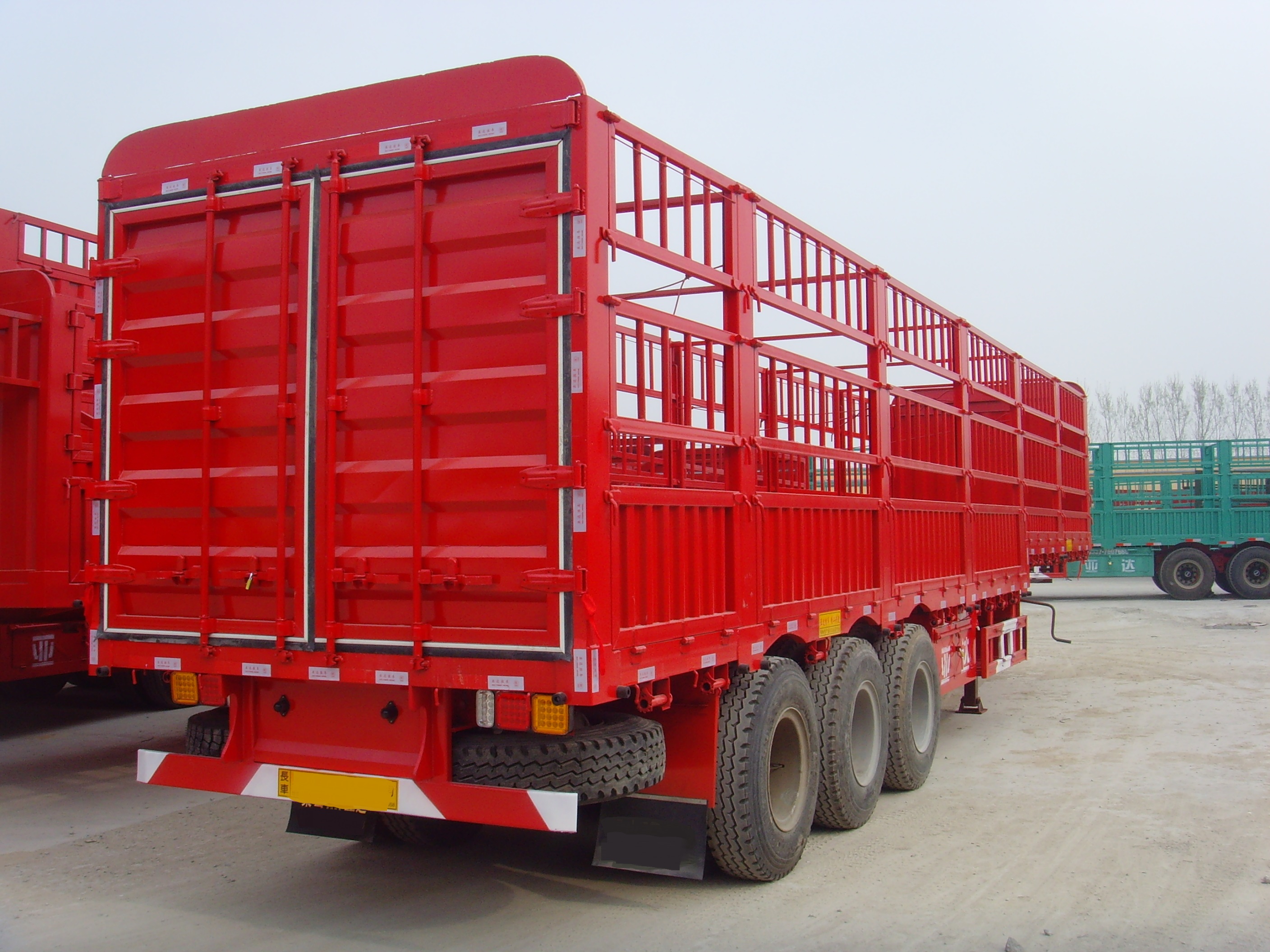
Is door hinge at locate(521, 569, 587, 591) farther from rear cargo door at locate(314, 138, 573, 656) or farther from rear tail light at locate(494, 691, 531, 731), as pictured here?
rear tail light at locate(494, 691, 531, 731)

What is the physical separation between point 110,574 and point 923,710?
5228mm

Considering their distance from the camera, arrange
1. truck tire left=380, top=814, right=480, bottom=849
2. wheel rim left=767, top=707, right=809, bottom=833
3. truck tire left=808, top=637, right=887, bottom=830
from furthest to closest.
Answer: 1. truck tire left=808, top=637, right=887, bottom=830
2. truck tire left=380, top=814, right=480, bottom=849
3. wheel rim left=767, top=707, right=809, bottom=833

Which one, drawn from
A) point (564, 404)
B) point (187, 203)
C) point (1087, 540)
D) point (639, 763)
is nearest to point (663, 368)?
point (564, 404)

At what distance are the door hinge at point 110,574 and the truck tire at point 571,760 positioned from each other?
1.76m

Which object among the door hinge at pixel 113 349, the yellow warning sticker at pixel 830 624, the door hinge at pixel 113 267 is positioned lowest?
the yellow warning sticker at pixel 830 624

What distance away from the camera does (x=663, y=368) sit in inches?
194

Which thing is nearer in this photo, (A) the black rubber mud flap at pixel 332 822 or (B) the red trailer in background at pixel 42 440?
(A) the black rubber mud flap at pixel 332 822

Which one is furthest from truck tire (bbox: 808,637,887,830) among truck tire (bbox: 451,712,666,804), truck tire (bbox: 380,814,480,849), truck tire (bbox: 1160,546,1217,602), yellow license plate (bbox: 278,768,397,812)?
truck tire (bbox: 1160,546,1217,602)

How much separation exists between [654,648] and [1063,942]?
2.05 meters

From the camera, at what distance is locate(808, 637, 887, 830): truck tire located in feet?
19.3

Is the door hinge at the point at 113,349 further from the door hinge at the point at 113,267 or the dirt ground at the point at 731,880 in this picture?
the dirt ground at the point at 731,880

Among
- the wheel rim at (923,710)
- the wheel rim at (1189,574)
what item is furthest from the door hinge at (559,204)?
the wheel rim at (1189,574)

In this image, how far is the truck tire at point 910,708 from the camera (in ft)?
22.6

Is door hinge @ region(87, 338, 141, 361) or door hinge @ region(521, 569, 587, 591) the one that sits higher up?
door hinge @ region(87, 338, 141, 361)
